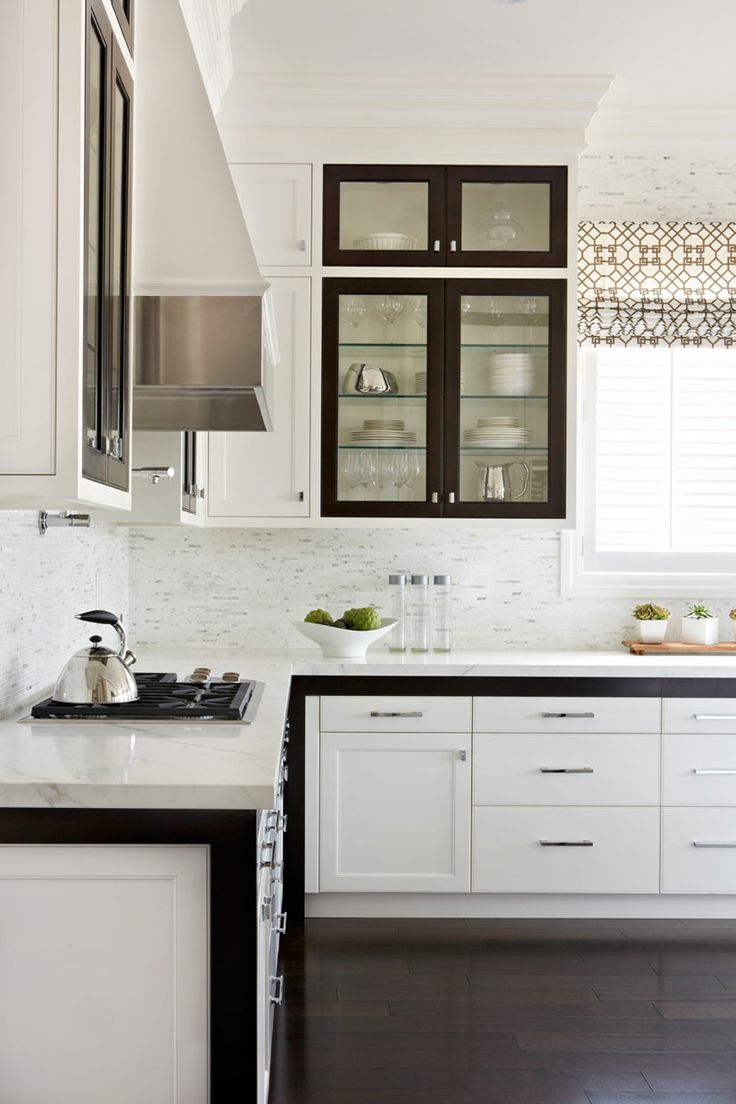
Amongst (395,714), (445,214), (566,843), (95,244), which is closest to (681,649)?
(566,843)

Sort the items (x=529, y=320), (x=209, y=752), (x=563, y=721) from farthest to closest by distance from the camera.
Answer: (x=529, y=320) → (x=563, y=721) → (x=209, y=752)

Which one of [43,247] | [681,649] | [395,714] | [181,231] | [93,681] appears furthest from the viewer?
[681,649]

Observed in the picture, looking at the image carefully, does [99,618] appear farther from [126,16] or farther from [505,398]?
[505,398]

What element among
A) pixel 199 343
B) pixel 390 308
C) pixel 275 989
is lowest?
pixel 275 989

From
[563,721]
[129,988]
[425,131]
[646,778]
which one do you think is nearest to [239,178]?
[425,131]

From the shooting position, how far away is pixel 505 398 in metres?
3.63

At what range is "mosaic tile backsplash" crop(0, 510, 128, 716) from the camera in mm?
2379

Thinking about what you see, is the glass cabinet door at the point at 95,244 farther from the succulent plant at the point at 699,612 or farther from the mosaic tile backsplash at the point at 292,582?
the succulent plant at the point at 699,612

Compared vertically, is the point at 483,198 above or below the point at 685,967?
above

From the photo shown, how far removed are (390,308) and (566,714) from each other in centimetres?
150

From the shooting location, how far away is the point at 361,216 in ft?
11.8

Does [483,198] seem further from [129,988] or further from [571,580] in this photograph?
[129,988]

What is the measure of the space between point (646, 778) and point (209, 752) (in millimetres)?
1933

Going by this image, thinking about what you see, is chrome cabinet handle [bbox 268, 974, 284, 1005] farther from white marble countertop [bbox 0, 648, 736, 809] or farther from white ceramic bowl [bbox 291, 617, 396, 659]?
white ceramic bowl [bbox 291, 617, 396, 659]
